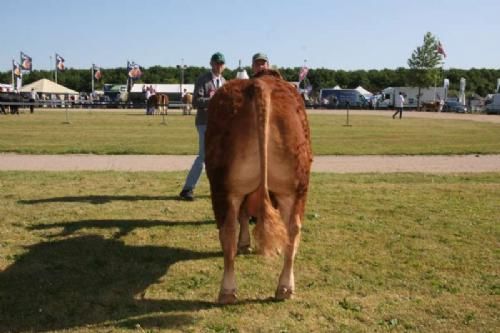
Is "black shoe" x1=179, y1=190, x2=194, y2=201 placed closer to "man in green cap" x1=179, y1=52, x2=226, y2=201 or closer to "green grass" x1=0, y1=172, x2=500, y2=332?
"green grass" x1=0, y1=172, x2=500, y2=332

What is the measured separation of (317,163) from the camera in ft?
44.1

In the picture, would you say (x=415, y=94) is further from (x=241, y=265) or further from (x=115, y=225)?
(x=241, y=265)

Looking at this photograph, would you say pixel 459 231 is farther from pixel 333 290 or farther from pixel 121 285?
pixel 121 285

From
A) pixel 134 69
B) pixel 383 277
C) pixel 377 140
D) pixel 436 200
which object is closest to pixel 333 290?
pixel 383 277

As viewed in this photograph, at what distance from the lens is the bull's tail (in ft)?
13.8

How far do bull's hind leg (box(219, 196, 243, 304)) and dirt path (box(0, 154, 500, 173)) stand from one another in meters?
7.99

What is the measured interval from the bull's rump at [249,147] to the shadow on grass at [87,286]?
112 centimetres

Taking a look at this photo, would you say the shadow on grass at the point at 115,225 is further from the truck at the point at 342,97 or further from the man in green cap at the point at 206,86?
the truck at the point at 342,97

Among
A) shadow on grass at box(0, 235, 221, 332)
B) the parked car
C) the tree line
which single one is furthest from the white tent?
shadow on grass at box(0, 235, 221, 332)

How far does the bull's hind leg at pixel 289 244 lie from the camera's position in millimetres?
4547

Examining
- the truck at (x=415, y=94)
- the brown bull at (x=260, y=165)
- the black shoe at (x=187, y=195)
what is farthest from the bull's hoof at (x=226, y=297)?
the truck at (x=415, y=94)

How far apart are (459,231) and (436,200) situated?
200 centimetres

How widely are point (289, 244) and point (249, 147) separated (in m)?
1.01

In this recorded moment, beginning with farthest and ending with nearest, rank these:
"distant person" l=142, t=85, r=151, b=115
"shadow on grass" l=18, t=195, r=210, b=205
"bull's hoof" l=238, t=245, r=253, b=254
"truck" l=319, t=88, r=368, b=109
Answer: "truck" l=319, t=88, r=368, b=109 → "distant person" l=142, t=85, r=151, b=115 → "shadow on grass" l=18, t=195, r=210, b=205 → "bull's hoof" l=238, t=245, r=253, b=254
